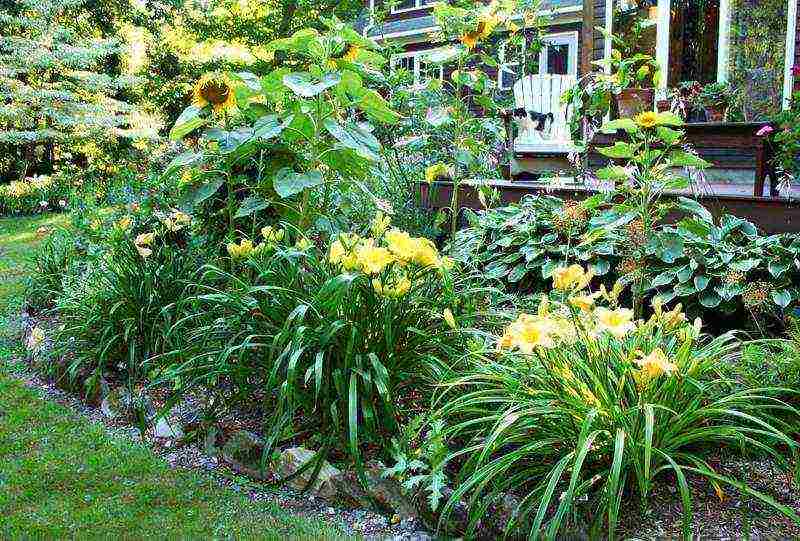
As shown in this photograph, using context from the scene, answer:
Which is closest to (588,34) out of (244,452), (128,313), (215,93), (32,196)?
(215,93)

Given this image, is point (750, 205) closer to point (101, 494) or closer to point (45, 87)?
point (101, 494)

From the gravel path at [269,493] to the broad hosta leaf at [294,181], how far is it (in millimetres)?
1157

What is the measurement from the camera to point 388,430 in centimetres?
270

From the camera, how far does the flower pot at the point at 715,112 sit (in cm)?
759

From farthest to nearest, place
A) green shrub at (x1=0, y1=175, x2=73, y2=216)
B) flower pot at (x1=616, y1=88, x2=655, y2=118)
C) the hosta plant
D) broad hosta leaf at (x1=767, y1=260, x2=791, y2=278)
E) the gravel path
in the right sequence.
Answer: green shrub at (x1=0, y1=175, x2=73, y2=216) < flower pot at (x1=616, y1=88, x2=655, y2=118) < broad hosta leaf at (x1=767, y1=260, x2=791, y2=278) < the gravel path < the hosta plant

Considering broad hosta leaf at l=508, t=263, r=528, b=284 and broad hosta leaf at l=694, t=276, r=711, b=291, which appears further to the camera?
broad hosta leaf at l=508, t=263, r=528, b=284

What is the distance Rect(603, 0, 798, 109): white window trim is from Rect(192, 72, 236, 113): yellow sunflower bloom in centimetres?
452

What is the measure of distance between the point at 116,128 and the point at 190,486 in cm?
1116

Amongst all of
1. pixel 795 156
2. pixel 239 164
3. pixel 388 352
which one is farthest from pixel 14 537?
pixel 795 156

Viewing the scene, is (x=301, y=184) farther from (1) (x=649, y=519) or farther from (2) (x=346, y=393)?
(1) (x=649, y=519)

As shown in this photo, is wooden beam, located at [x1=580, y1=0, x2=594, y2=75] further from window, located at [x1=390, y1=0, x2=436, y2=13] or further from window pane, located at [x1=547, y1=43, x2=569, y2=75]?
window, located at [x1=390, y1=0, x2=436, y2=13]

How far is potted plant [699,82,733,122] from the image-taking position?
300 inches

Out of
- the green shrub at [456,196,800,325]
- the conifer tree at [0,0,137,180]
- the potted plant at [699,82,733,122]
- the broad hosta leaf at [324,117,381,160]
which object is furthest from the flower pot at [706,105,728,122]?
the conifer tree at [0,0,137,180]

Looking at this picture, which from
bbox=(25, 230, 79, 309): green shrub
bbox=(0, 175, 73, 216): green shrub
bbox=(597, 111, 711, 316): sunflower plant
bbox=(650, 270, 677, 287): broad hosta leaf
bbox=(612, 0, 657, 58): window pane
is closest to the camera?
bbox=(597, 111, 711, 316): sunflower plant
